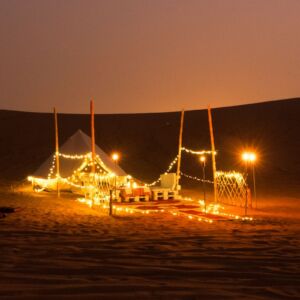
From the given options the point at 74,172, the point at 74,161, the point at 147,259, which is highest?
the point at 74,161

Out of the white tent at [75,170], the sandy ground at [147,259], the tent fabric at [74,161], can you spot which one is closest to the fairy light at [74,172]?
the white tent at [75,170]

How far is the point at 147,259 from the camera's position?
4.82 meters

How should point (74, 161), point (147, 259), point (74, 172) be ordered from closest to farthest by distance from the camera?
point (147, 259) → point (74, 172) → point (74, 161)

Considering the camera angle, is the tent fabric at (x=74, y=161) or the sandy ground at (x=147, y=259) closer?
the sandy ground at (x=147, y=259)

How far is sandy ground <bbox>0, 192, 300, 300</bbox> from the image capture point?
140 inches

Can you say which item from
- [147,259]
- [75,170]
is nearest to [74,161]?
[75,170]

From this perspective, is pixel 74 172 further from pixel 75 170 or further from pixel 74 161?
pixel 74 161

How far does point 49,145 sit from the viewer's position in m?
33.6

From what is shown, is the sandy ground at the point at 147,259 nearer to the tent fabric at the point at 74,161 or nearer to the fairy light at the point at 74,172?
the fairy light at the point at 74,172

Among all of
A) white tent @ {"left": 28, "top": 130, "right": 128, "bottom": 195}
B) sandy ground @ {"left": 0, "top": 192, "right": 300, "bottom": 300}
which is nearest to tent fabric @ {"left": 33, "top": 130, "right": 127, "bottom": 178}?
white tent @ {"left": 28, "top": 130, "right": 128, "bottom": 195}

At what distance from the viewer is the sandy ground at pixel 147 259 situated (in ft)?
11.6

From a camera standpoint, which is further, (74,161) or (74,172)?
(74,161)

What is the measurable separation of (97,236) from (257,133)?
30.2 metres

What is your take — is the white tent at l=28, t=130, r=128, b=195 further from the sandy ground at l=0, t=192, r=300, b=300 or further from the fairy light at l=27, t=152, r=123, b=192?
the sandy ground at l=0, t=192, r=300, b=300
